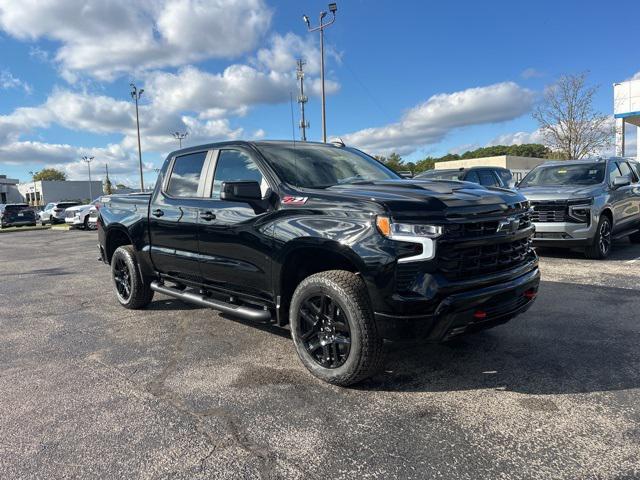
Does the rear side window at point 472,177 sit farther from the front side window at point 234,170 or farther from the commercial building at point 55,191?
the commercial building at point 55,191

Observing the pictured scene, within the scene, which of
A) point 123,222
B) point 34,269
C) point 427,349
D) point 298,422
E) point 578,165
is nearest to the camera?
point 298,422

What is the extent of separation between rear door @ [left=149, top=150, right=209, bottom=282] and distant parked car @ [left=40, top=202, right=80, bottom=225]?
30357 mm

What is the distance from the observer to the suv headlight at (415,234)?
312 cm

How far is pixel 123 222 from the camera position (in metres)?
5.94

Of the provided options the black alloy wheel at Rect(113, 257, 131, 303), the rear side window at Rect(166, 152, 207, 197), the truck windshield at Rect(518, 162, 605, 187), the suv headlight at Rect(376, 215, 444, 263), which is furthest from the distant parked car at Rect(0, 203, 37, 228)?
the suv headlight at Rect(376, 215, 444, 263)

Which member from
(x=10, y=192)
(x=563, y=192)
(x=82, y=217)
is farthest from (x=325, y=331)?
(x=10, y=192)

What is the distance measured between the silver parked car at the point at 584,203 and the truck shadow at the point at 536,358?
3.08 m

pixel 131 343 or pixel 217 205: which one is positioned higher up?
pixel 217 205

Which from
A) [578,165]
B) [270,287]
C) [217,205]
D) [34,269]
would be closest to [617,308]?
[270,287]

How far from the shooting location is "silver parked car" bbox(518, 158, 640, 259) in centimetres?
810

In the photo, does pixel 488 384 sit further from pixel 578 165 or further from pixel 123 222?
pixel 578 165

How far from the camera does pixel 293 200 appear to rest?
379 cm

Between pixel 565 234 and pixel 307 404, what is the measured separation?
6563mm

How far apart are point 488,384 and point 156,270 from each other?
376cm
